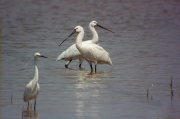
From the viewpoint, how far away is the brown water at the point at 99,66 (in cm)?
1095

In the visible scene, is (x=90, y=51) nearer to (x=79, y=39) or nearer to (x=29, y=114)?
(x=79, y=39)

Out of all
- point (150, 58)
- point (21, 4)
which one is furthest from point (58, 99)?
point (21, 4)

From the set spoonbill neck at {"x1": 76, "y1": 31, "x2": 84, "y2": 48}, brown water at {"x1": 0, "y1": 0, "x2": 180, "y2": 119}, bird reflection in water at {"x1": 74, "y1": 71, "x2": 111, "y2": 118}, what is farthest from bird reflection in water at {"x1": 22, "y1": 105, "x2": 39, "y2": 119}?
spoonbill neck at {"x1": 76, "y1": 31, "x2": 84, "y2": 48}

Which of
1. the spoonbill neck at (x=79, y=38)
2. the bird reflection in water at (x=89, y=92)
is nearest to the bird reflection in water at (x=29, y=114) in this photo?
the bird reflection in water at (x=89, y=92)

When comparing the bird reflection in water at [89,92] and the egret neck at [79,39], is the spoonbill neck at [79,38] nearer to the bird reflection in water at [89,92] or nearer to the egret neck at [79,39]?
the egret neck at [79,39]

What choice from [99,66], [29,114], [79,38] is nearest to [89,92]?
[29,114]

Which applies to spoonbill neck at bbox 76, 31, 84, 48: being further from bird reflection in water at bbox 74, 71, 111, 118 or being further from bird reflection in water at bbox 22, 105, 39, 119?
bird reflection in water at bbox 22, 105, 39, 119

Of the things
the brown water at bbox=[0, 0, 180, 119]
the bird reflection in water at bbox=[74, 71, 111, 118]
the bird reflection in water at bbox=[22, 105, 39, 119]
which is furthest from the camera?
the brown water at bbox=[0, 0, 180, 119]

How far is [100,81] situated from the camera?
1398 cm

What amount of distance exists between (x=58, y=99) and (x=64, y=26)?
1334cm

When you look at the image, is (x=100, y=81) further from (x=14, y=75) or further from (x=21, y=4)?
(x=21, y=4)

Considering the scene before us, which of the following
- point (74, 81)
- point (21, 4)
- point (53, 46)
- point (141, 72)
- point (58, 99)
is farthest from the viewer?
point (21, 4)

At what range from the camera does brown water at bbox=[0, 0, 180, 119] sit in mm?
10945

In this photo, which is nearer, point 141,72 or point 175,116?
point 175,116
